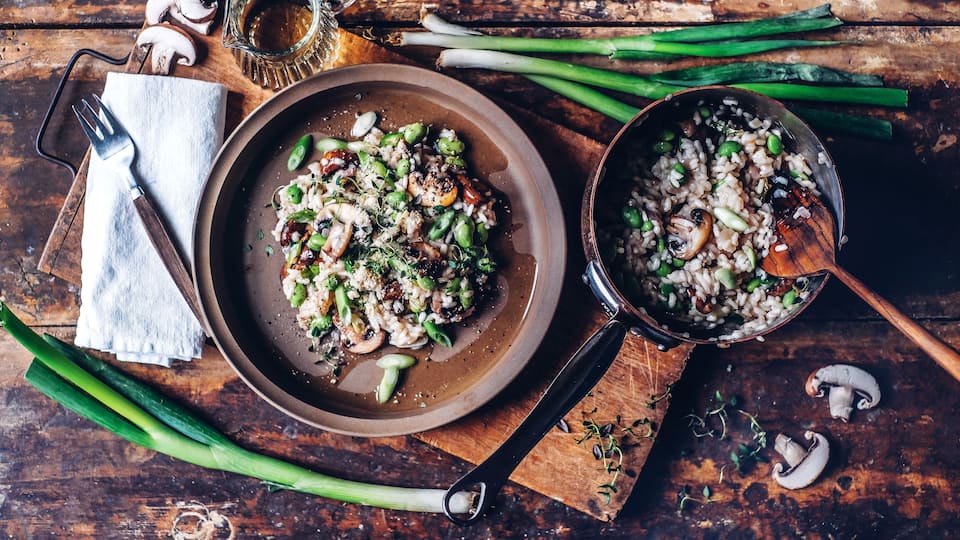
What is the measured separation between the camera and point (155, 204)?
2.40 meters

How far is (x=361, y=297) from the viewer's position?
7.47 feet

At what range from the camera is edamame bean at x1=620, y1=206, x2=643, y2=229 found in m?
2.22

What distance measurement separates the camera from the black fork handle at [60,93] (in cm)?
251

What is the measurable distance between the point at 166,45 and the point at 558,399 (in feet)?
5.77

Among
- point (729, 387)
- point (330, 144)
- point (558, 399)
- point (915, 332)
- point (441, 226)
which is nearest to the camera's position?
point (915, 332)

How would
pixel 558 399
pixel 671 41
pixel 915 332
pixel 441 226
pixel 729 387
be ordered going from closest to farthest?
1. pixel 915 332
2. pixel 558 399
3. pixel 441 226
4. pixel 671 41
5. pixel 729 387

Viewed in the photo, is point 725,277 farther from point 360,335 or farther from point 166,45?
point 166,45

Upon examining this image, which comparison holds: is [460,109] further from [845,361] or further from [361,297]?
[845,361]

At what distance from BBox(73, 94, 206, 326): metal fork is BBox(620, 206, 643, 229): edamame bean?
143 centimetres

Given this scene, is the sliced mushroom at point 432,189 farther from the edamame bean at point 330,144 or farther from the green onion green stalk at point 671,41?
the green onion green stalk at point 671,41

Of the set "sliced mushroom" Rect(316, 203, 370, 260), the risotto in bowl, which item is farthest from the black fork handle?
the risotto in bowl

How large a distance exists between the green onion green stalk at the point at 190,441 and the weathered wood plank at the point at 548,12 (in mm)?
→ 1181

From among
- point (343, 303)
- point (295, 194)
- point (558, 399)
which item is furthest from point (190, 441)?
point (558, 399)

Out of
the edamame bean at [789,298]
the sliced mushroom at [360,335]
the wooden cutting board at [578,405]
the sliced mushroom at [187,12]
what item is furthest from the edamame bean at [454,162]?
the edamame bean at [789,298]
